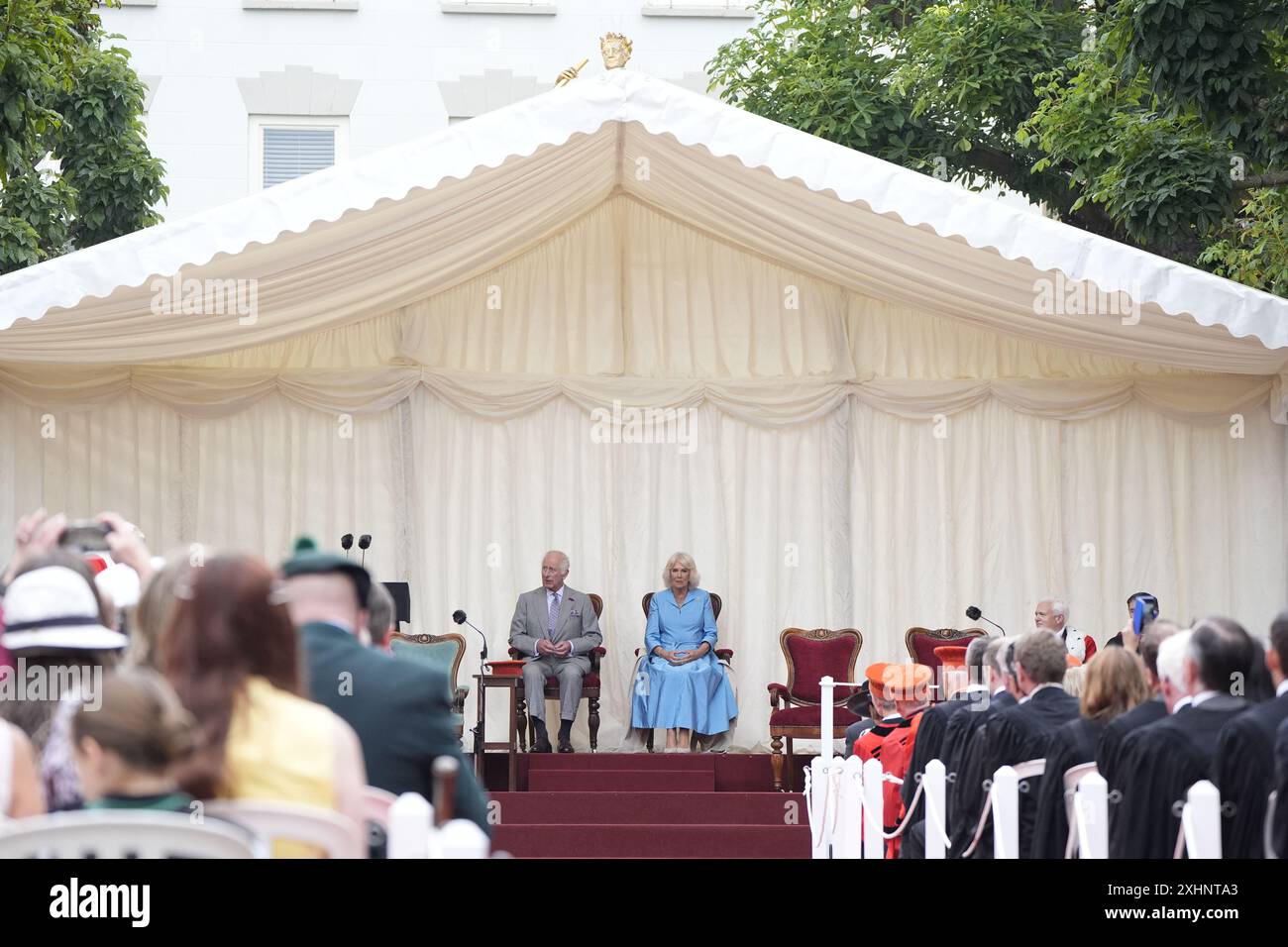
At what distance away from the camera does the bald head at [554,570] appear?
35.4 ft

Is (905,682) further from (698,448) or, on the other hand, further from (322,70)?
(322,70)

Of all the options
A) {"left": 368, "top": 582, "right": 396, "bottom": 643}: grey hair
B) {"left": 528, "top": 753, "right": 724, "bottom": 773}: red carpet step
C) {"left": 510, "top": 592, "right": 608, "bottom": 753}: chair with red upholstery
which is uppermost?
{"left": 368, "top": 582, "right": 396, "bottom": 643}: grey hair

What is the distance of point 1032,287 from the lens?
9.77m

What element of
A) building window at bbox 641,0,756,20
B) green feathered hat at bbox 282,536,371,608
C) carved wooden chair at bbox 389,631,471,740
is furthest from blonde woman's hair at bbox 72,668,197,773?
building window at bbox 641,0,756,20

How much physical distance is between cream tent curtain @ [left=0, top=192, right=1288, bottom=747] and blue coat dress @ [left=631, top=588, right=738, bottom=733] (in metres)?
0.54

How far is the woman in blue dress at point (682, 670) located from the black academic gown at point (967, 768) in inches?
180

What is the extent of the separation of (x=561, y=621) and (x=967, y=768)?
5.09 m

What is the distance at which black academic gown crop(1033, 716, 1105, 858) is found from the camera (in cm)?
518

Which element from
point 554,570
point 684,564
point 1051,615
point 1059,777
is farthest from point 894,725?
point 554,570

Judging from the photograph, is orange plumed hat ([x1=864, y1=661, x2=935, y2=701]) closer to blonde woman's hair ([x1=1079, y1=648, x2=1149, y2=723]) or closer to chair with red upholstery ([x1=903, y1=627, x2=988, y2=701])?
blonde woman's hair ([x1=1079, y1=648, x2=1149, y2=723])

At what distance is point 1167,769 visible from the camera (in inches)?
175

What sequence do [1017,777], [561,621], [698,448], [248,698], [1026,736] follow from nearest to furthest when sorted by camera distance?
1. [248,698]
2. [1017,777]
3. [1026,736]
4. [561,621]
5. [698,448]

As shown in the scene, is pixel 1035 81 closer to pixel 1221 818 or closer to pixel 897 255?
pixel 897 255
